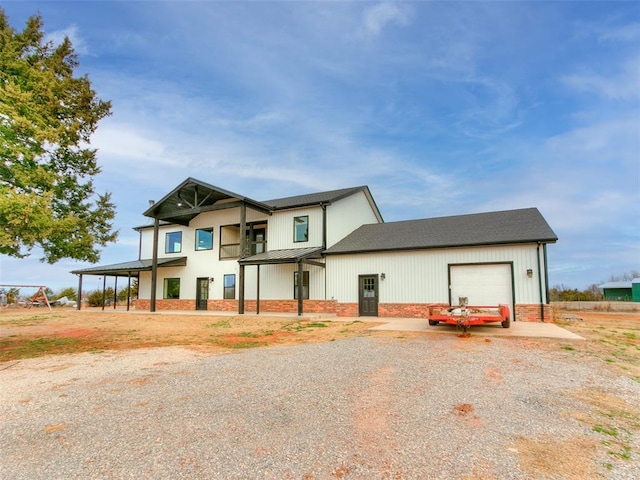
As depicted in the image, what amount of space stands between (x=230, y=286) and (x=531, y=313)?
618 inches

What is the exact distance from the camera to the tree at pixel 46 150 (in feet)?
28.6

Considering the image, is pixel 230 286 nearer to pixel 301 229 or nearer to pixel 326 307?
pixel 301 229

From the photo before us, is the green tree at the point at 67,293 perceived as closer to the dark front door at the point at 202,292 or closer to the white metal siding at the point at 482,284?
the dark front door at the point at 202,292

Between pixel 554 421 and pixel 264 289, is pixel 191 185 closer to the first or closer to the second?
pixel 264 289

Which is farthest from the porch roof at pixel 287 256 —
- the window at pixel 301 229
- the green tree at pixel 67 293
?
the green tree at pixel 67 293

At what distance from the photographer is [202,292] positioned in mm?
23328

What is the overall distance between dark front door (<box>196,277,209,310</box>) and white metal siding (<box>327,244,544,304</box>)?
344 inches

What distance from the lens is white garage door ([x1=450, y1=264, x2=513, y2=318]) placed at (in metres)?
15.2

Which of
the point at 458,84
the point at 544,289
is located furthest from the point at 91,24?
the point at 544,289

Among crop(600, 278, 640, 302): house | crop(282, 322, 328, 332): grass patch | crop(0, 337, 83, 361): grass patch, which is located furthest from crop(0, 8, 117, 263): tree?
crop(600, 278, 640, 302): house

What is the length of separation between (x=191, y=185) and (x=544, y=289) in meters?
18.3

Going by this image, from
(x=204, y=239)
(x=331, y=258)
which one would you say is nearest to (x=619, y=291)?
(x=331, y=258)

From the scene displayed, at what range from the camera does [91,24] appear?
11.5m

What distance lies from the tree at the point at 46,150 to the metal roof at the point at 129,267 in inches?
495
